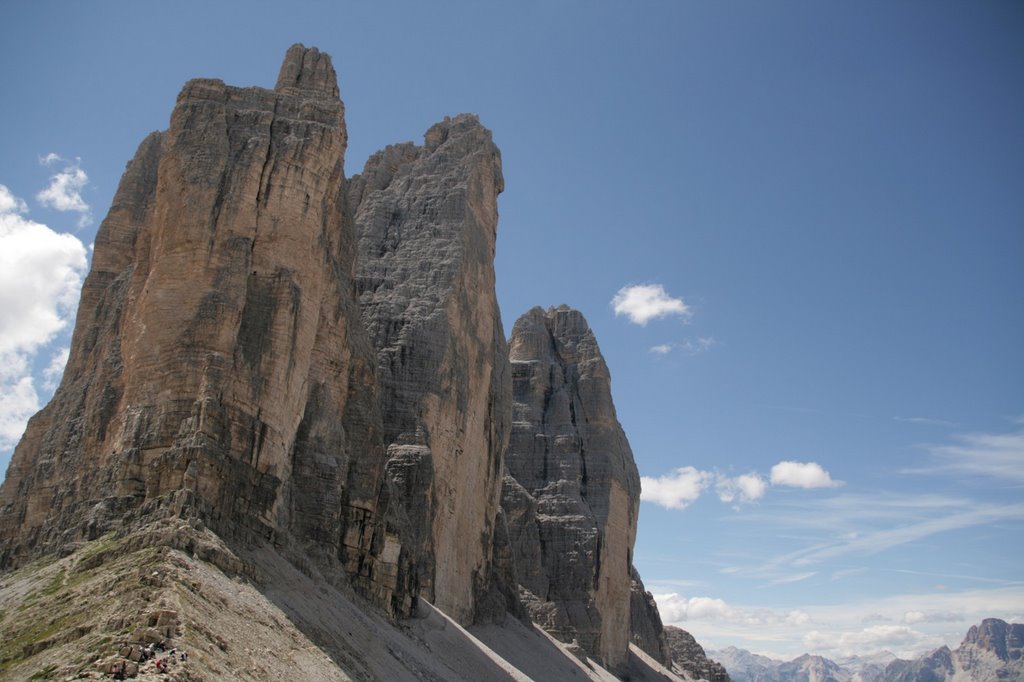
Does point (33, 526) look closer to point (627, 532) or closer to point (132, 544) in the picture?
point (132, 544)

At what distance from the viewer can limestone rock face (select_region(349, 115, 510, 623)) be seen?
4872 cm

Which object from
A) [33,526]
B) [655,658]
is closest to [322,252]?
[33,526]

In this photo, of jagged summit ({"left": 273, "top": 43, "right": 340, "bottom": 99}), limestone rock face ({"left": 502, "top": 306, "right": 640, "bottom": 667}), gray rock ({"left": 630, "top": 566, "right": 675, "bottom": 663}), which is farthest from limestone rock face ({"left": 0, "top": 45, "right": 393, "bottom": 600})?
gray rock ({"left": 630, "top": 566, "right": 675, "bottom": 663})

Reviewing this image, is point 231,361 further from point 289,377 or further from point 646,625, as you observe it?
point 646,625

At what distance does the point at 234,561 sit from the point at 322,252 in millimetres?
14024

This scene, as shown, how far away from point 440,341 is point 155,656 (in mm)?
35016

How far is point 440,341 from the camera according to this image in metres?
52.4

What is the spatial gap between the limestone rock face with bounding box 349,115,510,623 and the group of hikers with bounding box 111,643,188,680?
2253 centimetres

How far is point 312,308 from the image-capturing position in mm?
34625

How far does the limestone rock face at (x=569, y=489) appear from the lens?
71625 millimetres

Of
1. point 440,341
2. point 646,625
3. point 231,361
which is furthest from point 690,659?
point 231,361

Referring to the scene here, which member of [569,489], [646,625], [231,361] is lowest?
[646,625]

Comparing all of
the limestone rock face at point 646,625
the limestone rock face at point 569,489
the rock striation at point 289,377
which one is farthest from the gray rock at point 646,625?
the rock striation at point 289,377

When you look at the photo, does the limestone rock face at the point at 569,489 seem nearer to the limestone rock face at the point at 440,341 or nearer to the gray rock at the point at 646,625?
the gray rock at the point at 646,625
